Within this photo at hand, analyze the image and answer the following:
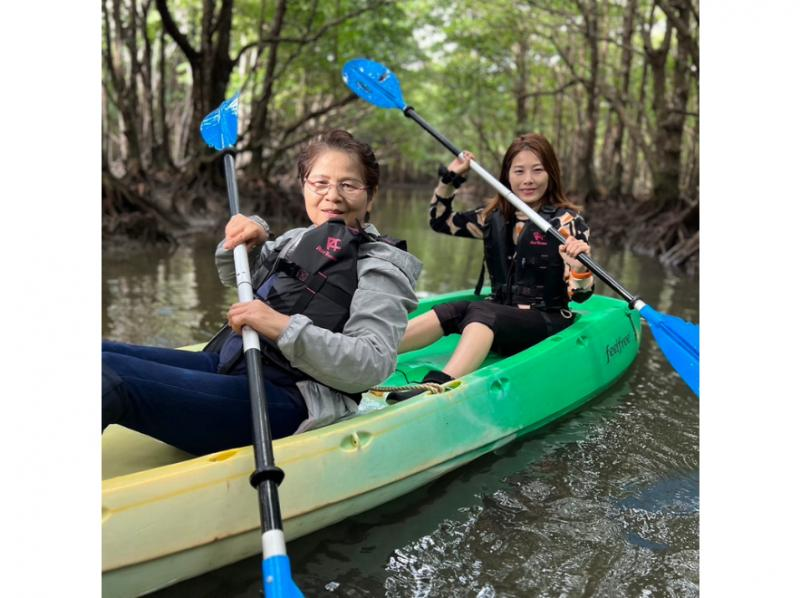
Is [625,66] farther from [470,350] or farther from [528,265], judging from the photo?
[470,350]

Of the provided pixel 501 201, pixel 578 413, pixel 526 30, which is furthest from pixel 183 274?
pixel 526 30

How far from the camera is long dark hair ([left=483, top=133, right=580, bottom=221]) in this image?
3.64 meters

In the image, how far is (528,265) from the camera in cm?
360

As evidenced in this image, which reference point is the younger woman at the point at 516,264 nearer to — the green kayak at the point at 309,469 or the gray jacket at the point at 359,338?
the green kayak at the point at 309,469

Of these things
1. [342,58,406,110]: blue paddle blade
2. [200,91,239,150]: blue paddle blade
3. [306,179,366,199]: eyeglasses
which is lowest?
[306,179,366,199]: eyeglasses

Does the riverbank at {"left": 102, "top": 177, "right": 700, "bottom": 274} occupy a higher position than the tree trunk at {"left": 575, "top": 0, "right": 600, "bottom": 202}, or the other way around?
the tree trunk at {"left": 575, "top": 0, "right": 600, "bottom": 202}

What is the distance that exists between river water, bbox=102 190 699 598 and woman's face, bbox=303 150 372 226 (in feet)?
3.12

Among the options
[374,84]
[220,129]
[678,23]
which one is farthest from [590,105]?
[220,129]

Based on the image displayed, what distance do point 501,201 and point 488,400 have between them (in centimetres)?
132

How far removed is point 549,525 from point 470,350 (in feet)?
3.04

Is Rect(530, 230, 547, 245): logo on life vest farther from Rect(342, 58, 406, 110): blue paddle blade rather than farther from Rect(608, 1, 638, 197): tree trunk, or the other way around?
Rect(608, 1, 638, 197): tree trunk

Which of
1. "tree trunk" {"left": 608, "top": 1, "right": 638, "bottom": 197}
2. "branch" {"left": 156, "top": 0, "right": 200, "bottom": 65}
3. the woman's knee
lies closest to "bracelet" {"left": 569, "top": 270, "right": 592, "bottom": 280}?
the woman's knee

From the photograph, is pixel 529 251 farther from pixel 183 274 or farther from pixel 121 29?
pixel 121 29

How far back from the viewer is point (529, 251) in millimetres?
3584
